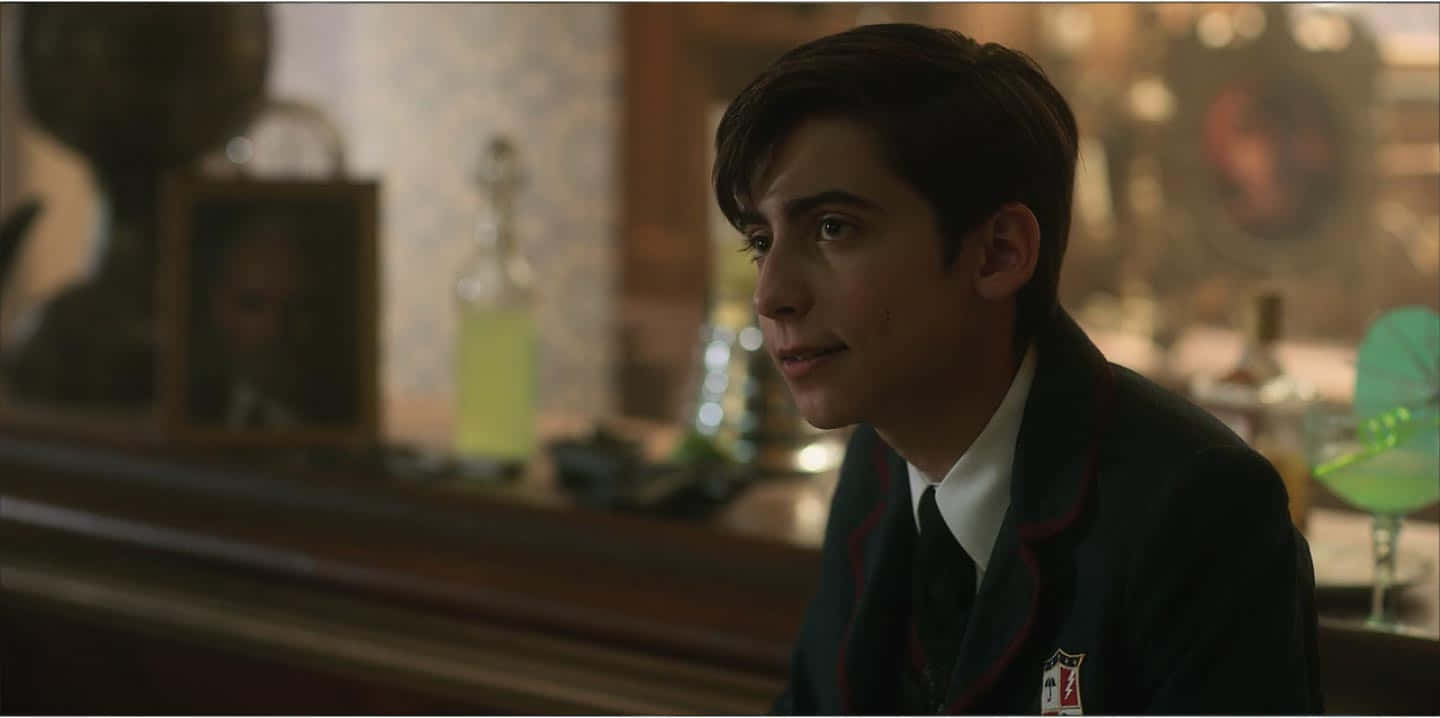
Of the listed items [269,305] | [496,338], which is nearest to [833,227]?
[496,338]

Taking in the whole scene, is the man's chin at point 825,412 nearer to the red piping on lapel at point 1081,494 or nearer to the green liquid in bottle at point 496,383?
the red piping on lapel at point 1081,494

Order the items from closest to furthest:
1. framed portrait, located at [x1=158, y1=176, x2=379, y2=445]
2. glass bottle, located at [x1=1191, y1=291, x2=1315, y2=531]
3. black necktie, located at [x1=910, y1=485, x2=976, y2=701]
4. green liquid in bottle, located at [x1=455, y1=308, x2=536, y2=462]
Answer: black necktie, located at [x1=910, y1=485, x2=976, y2=701] → glass bottle, located at [x1=1191, y1=291, x2=1315, y2=531] → green liquid in bottle, located at [x1=455, y1=308, x2=536, y2=462] → framed portrait, located at [x1=158, y1=176, x2=379, y2=445]

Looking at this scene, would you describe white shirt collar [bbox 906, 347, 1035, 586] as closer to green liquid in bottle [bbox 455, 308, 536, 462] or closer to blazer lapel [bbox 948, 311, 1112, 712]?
blazer lapel [bbox 948, 311, 1112, 712]

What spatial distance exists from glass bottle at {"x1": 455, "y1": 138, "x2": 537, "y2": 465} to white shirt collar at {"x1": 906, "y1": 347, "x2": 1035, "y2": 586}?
0.77 m

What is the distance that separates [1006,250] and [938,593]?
0.57ft

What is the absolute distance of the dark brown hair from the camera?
698mm

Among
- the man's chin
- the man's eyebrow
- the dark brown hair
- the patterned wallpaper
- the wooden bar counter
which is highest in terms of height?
the patterned wallpaper

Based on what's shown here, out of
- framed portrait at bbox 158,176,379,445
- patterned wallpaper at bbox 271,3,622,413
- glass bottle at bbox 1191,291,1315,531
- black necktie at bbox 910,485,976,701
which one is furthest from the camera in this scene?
patterned wallpaper at bbox 271,3,622,413

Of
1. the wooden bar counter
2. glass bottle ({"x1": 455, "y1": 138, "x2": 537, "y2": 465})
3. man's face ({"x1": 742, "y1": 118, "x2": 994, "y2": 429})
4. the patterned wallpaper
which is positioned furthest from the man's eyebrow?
the patterned wallpaper

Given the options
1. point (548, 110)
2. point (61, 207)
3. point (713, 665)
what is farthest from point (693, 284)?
point (713, 665)

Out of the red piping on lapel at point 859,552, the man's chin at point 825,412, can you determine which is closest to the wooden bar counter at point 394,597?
the red piping on lapel at point 859,552

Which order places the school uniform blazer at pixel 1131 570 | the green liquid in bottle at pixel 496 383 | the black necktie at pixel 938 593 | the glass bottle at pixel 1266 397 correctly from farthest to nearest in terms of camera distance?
the green liquid in bottle at pixel 496 383 < the glass bottle at pixel 1266 397 < the black necktie at pixel 938 593 < the school uniform blazer at pixel 1131 570

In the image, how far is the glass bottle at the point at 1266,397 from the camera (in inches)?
40.9

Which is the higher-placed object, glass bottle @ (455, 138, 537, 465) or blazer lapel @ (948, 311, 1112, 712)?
glass bottle @ (455, 138, 537, 465)
